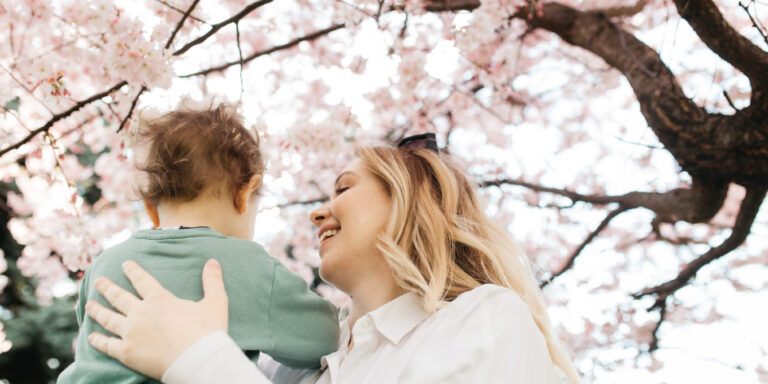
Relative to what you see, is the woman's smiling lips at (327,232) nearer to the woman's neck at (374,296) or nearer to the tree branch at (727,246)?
the woman's neck at (374,296)

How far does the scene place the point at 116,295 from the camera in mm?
1239

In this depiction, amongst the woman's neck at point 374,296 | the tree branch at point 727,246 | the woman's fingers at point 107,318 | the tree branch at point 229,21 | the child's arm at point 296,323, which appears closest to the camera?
the woman's fingers at point 107,318

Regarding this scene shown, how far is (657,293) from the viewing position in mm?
3229

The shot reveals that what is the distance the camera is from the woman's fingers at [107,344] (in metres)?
1.16

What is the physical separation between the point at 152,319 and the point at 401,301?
24.2 inches

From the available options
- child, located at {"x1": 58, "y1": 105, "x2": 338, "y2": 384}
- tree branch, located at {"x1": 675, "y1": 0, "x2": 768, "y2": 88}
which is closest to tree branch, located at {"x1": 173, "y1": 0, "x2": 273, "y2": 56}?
child, located at {"x1": 58, "y1": 105, "x2": 338, "y2": 384}

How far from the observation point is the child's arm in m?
1.33

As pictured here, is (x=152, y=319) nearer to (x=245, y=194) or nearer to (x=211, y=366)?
(x=211, y=366)

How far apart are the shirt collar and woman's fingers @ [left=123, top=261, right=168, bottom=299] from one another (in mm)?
531

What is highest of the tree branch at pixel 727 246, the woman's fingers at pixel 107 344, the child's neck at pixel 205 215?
the child's neck at pixel 205 215

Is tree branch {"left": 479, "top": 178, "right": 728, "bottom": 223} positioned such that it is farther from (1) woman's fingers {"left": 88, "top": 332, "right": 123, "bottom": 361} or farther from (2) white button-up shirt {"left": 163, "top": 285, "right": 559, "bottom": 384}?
(1) woman's fingers {"left": 88, "top": 332, "right": 123, "bottom": 361}

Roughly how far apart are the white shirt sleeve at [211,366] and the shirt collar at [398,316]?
0.37m

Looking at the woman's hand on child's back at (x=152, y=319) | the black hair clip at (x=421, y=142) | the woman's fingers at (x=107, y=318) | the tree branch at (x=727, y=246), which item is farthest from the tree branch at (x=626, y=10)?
the woman's fingers at (x=107, y=318)

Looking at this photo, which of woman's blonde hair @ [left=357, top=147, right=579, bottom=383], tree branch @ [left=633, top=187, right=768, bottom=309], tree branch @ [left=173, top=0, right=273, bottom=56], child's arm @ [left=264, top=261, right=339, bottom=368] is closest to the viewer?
child's arm @ [left=264, top=261, right=339, bottom=368]
